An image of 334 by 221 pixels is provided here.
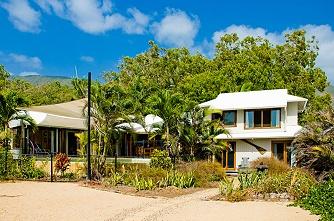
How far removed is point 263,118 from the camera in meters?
31.0

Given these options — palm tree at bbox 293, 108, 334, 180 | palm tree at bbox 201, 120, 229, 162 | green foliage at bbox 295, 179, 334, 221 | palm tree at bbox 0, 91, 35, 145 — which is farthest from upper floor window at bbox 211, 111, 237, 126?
green foliage at bbox 295, 179, 334, 221

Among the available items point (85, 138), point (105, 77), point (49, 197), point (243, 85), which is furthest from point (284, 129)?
point (105, 77)

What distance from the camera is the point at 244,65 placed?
43.7m

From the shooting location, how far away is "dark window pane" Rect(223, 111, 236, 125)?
31948mm

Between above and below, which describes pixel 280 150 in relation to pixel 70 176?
above

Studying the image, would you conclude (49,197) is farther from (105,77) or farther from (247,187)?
(105,77)

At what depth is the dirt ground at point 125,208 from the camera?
12.7 metres

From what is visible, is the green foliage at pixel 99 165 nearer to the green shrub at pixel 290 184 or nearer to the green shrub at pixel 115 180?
the green shrub at pixel 115 180

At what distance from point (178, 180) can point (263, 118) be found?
13.0 m

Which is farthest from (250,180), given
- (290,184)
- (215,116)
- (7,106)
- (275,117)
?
(215,116)

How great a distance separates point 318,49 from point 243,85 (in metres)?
9.42

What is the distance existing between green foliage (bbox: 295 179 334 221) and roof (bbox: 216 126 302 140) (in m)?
13.9

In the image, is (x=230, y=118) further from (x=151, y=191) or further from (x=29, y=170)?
(x=151, y=191)

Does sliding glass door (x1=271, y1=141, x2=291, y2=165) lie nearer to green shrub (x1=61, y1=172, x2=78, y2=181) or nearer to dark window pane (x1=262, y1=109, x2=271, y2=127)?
dark window pane (x1=262, y1=109, x2=271, y2=127)
